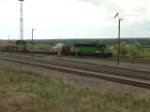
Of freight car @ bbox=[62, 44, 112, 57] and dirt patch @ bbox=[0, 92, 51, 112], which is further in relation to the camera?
freight car @ bbox=[62, 44, 112, 57]

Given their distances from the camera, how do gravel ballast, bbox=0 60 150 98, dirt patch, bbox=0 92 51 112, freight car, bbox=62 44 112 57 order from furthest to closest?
1. freight car, bbox=62 44 112 57
2. gravel ballast, bbox=0 60 150 98
3. dirt patch, bbox=0 92 51 112

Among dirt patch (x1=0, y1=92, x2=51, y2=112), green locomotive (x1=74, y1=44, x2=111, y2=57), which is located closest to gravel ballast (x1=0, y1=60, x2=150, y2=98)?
dirt patch (x1=0, y1=92, x2=51, y2=112)

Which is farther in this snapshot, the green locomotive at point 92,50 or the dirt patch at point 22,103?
the green locomotive at point 92,50

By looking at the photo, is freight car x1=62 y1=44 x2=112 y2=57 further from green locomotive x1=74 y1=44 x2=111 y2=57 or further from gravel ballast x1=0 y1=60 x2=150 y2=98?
gravel ballast x1=0 y1=60 x2=150 y2=98

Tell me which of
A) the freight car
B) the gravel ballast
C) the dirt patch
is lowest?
the gravel ballast

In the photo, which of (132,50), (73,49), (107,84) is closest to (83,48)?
(73,49)

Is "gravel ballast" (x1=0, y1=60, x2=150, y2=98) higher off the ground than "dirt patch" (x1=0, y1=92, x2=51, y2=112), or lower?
lower

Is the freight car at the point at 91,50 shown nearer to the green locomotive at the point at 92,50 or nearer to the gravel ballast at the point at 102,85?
the green locomotive at the point at 92,50

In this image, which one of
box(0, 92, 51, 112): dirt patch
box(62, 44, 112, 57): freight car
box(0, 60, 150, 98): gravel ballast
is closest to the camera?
box(0, 92, 51, 112): dirt patch

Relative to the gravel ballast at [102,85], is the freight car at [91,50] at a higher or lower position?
higher

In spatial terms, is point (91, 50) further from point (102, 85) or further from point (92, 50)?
point (102, 85)

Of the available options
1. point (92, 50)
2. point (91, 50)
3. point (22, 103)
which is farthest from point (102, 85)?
point (91, 50)

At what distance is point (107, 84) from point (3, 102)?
1049 cm

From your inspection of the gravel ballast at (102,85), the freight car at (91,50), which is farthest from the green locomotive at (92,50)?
the gravel ballast at (102,85)
